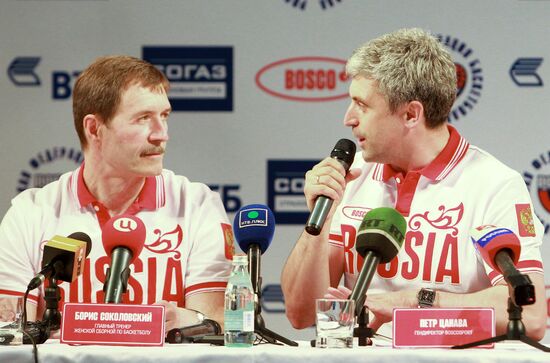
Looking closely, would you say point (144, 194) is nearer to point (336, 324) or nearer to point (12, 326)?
point (12, 326)

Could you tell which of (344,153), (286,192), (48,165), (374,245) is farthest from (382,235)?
(48,165)

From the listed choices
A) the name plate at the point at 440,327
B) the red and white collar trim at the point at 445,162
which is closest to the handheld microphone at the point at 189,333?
the name plate at the point at 440,327

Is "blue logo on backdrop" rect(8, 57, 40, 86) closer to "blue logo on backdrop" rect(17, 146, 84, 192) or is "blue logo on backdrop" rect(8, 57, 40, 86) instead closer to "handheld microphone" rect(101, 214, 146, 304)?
"blue logo on backdrop" rect(17, 146, 84, 192)

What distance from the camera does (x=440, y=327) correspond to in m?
2.08

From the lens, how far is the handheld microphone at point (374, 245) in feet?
7.02

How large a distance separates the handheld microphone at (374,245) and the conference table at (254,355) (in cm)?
16

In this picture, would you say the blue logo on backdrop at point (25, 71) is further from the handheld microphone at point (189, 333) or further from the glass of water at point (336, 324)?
the glass of water at point (336, 324)

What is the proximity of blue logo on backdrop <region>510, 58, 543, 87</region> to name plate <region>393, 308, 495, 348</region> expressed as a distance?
2148 mm

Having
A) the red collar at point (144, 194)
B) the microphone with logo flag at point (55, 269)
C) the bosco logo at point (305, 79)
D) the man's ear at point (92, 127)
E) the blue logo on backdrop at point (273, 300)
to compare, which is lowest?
the blue logo on backdrop at point (273, 300)

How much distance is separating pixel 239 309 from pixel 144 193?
1.09 meters

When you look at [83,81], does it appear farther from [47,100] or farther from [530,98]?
[530,98]

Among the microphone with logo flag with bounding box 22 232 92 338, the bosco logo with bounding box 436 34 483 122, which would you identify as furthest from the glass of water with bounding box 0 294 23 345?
the bosco logo with bounding box 436 34 483 122

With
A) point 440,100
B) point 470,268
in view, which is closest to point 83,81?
point 440,100

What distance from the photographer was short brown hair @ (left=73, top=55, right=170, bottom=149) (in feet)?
10.1
